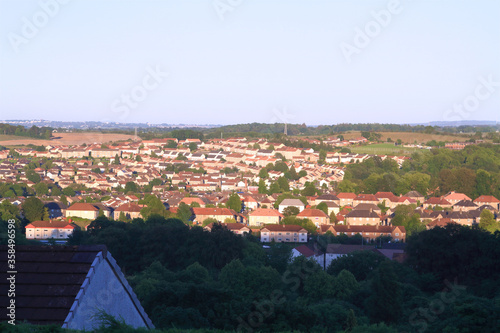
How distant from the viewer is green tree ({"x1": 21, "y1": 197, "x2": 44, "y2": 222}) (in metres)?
28.2

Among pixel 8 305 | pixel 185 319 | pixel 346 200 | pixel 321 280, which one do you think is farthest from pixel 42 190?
pixel 8 305

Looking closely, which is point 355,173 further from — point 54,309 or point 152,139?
point 54,309

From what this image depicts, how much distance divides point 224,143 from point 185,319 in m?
70.6

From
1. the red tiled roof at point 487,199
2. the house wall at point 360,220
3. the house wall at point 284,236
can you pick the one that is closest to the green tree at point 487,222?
the house wall at point 360,220

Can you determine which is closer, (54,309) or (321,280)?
(54,309)

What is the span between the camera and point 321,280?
13695 millimetres

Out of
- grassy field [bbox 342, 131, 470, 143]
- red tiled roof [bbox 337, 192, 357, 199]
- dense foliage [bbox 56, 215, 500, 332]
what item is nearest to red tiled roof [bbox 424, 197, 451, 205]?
red tiled roof [bbox 337, 192, 357, 199]

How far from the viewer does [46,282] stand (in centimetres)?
375

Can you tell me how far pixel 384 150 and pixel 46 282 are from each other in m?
65.5

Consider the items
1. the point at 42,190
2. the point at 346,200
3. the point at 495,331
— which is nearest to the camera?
the point at 495,331

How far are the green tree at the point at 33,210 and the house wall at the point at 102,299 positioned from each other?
25.5m

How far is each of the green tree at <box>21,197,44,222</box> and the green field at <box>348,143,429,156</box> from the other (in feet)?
134

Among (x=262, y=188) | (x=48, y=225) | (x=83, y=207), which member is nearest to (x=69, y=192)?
(x=83, y=207)

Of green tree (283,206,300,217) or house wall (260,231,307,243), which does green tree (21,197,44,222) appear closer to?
house wall (260,231,307,243)
